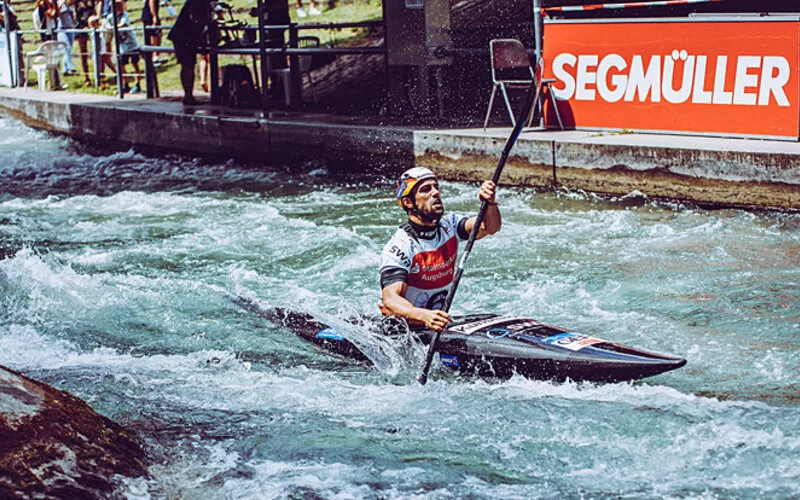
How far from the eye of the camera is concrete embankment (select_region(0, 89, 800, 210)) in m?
10.4

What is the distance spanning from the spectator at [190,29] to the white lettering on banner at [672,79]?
6.71 metres

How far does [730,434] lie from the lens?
17.7ft

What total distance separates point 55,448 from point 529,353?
9.28 feet

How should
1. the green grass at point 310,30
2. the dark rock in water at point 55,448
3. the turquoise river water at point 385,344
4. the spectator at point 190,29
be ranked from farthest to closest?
1. the green grass at point 310,30
2. the spectator at point 190,29
3. the turquoise river water at point 385,344
4. the dark rock in water at point 55,448

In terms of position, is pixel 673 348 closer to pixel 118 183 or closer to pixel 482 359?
pixel 482 359

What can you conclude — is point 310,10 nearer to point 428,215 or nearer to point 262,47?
point 262,47

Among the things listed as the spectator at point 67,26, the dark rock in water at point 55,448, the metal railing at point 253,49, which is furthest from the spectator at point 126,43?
the dark rock in water at point 55,448

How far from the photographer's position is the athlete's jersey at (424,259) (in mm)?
6543

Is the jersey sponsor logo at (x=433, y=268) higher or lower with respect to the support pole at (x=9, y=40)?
lower

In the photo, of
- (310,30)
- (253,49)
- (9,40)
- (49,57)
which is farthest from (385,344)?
(9,40)

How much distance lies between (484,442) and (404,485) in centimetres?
67

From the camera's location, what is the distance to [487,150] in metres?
12.3

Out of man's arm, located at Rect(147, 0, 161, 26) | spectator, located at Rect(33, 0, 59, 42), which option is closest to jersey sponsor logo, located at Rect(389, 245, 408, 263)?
man's arm, located at Rect(147, 0, 161, 26)

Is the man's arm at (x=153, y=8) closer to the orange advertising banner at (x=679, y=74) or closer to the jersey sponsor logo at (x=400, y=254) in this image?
the orange advertising banner at (x=679, y=74)
